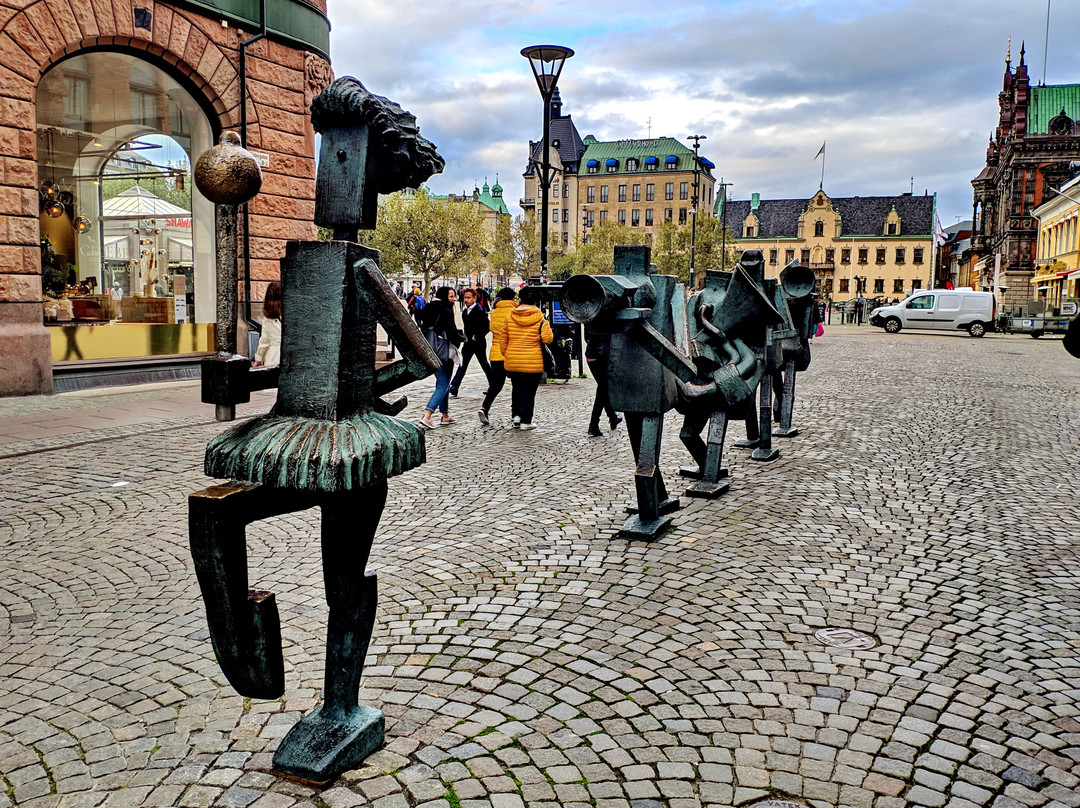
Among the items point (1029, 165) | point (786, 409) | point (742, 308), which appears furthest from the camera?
point (1029, 165)

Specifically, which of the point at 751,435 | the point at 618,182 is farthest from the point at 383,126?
→ the point at 618,182

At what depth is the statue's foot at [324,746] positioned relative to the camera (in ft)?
9.34

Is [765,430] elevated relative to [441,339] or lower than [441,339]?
lower

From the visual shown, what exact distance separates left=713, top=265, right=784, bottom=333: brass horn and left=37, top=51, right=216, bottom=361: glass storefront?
10.4 m

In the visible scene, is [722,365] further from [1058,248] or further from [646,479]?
[1058,248]

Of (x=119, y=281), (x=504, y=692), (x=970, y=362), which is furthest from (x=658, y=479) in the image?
(x=970, y=362)

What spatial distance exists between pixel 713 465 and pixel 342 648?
4738mm

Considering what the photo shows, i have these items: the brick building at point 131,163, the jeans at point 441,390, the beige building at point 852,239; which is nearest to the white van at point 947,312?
the brick building at point 131,163

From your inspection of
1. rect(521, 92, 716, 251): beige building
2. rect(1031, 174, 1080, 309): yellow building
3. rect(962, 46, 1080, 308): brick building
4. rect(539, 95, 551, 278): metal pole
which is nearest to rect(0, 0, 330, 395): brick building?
rect(539, 95, 551, 278): metal pole

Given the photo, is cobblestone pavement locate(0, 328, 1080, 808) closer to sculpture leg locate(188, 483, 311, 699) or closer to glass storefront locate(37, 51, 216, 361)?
sculpture leg locate(188, 483, 311, 699)

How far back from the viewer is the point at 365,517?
9.46 feet

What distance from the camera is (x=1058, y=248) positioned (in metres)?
53.3

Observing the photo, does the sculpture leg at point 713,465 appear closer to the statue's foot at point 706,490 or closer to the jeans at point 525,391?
the statue's foot at point 706,490

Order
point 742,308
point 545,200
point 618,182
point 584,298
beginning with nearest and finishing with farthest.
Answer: point 584,298
point 742,308
point 545,200
point 618,182
